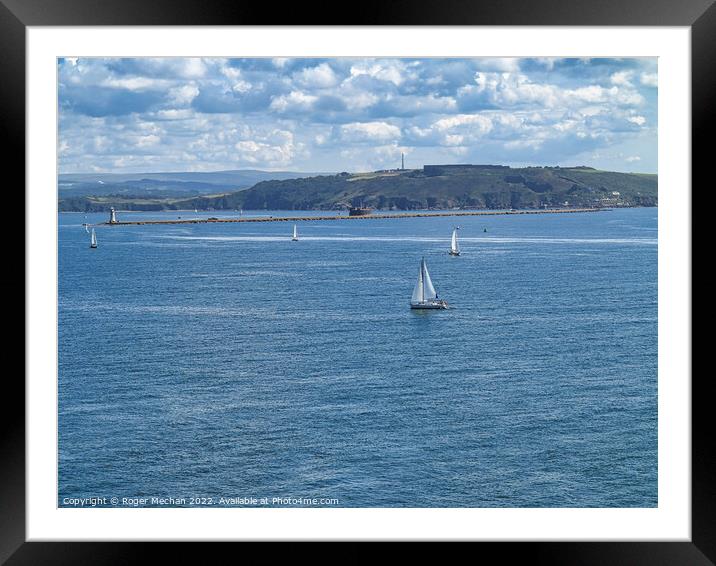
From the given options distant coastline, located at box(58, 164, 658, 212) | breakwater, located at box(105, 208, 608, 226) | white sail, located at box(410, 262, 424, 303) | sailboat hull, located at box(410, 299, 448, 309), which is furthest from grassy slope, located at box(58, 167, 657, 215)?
white sail, located at box(410, 262, 424, 303)

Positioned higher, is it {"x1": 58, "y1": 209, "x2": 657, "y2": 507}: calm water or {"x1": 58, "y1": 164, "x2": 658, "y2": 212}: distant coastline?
{"x1": 58, "y1": 164, "x2": 658, "y2": 212}: distant coastline

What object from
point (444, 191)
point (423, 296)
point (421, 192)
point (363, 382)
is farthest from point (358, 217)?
point (363, 382)

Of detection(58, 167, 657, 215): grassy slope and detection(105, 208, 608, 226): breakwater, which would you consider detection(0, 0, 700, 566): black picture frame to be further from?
detection(58, 167, 657, 215): grassy slope

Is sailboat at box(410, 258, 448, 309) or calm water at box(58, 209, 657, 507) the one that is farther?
sailboat at box(410, 258, 448, 309)
